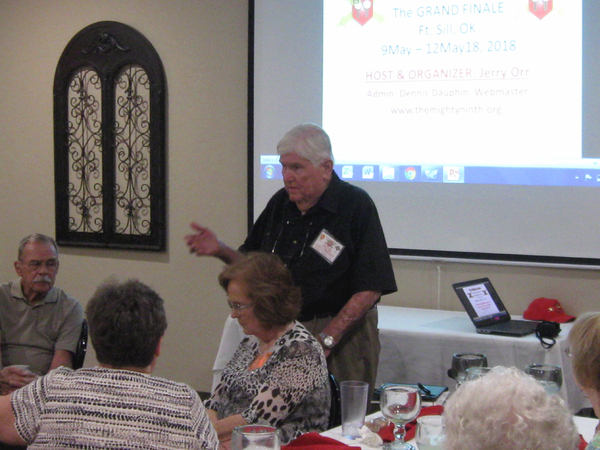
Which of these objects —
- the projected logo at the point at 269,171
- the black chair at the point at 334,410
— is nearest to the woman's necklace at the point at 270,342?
the black chair at the point at 334,410

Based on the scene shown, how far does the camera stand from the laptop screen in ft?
11.6

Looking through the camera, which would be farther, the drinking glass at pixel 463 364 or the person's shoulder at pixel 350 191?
the person's shoulder at pixel 350 191

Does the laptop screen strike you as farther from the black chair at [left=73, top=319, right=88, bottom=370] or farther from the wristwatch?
the black chair at [left=73, top=319, right=88, bottom=370]

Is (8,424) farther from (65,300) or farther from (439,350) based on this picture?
(439,350)

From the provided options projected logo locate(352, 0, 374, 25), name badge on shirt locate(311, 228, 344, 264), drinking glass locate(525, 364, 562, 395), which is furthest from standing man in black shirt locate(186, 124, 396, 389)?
projected logo locate(352, 0, 374, 25)

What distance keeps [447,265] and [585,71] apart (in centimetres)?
123

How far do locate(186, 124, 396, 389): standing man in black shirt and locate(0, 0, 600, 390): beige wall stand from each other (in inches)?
52.1

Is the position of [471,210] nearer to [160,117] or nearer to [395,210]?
[395,210]

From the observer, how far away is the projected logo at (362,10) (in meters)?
4.19

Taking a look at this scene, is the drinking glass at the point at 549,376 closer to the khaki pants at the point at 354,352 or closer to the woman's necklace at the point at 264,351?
the woman's necklace at the point at 264,351

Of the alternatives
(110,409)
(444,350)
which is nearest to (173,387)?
(110,409)

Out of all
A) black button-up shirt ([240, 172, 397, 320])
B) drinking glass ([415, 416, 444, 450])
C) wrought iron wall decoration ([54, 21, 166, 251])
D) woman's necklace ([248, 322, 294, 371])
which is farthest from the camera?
wrought iron wall decoration ([54, 21, 166, 251])

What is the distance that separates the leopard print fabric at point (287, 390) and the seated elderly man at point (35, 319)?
125 cm

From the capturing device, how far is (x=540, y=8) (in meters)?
3.80
